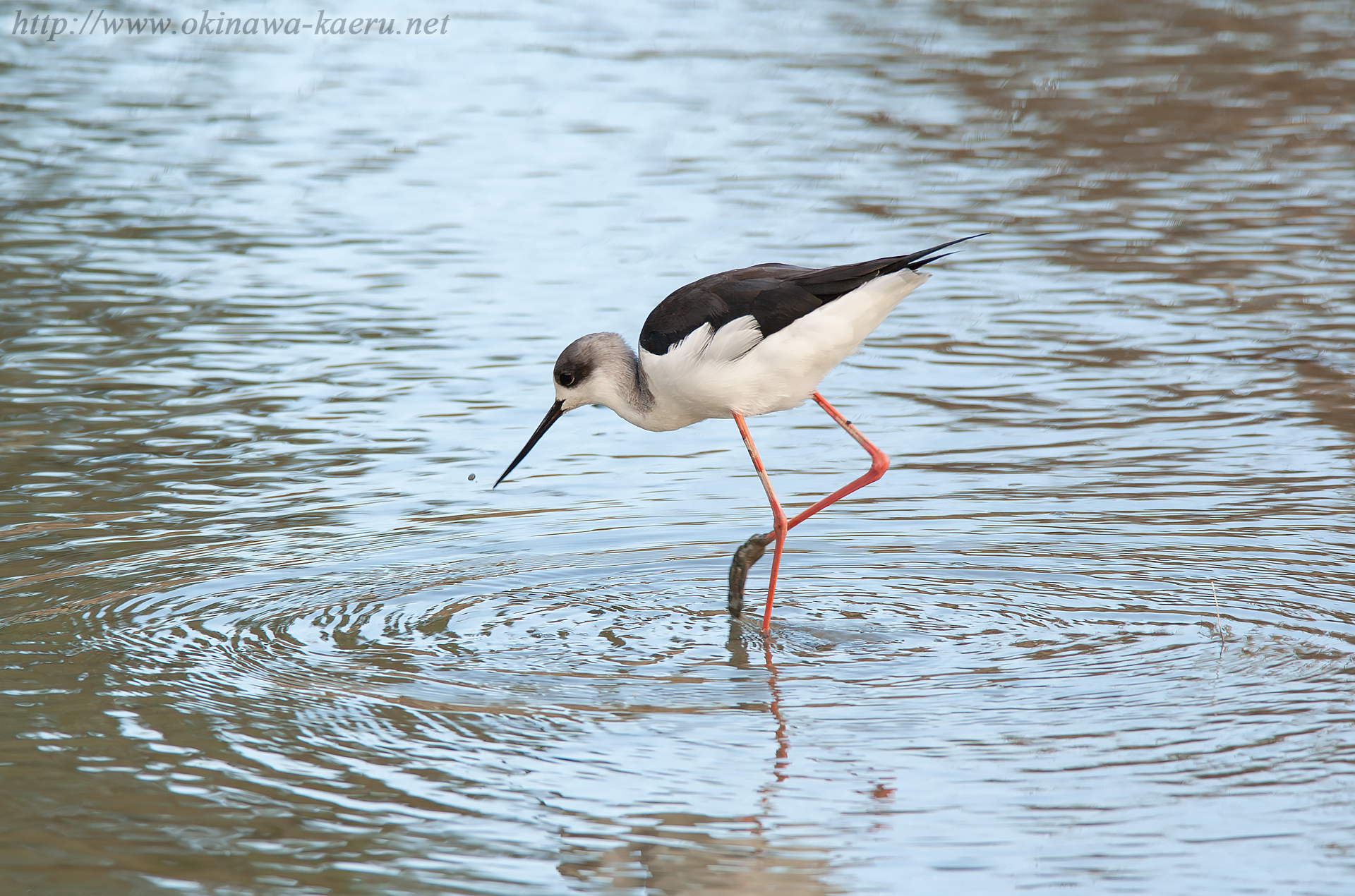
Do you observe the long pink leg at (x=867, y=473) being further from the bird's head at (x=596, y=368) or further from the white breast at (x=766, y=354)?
the bird's head at (x=596, y=368)

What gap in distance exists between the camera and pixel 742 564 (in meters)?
6.80

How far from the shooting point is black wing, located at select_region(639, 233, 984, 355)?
6.46 meters

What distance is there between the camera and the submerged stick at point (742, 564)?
6746mm

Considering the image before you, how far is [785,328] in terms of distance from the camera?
258 inches

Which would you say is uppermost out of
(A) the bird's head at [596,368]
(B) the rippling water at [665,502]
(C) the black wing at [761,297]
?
(C) the black wing at [761,297]

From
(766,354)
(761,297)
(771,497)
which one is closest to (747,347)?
(766,354)

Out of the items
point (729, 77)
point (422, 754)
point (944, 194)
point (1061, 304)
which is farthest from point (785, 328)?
point (729, 77)

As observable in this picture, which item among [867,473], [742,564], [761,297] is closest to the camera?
[761,297]

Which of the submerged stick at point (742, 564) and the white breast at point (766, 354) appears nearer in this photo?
the white breast at point (766, 354)

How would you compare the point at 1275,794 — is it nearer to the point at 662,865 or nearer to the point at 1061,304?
the point at 662,865

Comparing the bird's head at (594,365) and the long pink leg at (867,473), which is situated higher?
the bird's head at (594,365)

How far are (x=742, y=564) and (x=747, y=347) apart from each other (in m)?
0.89

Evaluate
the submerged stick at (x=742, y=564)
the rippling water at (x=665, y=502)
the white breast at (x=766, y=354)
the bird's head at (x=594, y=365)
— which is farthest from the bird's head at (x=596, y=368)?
the submerged stick at (x=742, y=564)

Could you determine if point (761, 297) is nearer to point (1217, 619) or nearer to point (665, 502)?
point (665, 502)
